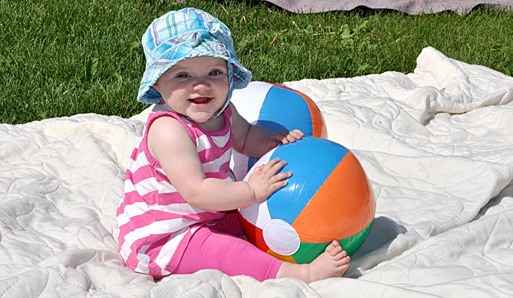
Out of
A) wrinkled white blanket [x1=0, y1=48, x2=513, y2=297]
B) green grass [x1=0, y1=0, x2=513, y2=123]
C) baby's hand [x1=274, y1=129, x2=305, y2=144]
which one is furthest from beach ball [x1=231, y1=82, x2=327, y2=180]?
green grass [x1=0, y1=0, x2=513, y2=123]

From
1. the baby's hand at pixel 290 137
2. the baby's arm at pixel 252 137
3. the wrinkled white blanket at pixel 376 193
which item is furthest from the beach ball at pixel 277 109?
the wrinkled white blanket at pixel 376 193

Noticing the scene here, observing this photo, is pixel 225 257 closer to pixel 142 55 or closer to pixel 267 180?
pixel 267 180

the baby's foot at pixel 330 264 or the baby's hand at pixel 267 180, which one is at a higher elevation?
the baby's hand at pixel 267 180

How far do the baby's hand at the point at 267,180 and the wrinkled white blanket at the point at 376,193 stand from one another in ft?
0.96

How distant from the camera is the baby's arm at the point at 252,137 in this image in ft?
9.68

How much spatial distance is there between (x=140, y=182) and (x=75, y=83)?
1883 millimetres

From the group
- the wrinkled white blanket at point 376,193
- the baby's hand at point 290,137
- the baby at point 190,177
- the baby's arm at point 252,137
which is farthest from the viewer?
the baby's arm at point 252,137

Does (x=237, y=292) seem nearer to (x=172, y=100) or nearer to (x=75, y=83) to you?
(x=172, y=100)

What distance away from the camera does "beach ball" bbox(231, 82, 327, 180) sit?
321cm

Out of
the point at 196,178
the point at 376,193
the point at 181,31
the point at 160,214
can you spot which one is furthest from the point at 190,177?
the point at 376,193

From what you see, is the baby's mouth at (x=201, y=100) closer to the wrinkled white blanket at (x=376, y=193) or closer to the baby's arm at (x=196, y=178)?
the baby's arm at (x=196, y=178)

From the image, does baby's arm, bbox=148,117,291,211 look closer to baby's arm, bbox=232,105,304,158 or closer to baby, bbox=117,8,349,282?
baby, bbox=117,8,349,282

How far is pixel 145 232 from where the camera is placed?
106 inches

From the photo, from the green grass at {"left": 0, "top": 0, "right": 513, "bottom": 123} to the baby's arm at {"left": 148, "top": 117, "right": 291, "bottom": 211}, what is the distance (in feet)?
5.49
